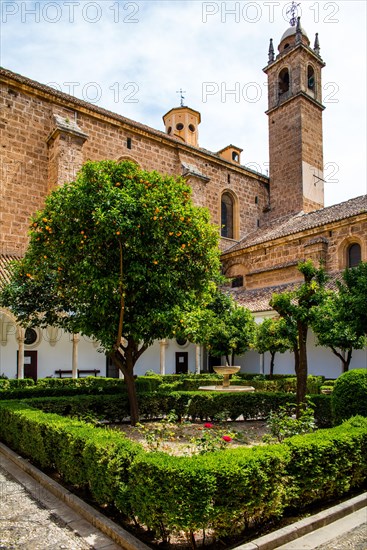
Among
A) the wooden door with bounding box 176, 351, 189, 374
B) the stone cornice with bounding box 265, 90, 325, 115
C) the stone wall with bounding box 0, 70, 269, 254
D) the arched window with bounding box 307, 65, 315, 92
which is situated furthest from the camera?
the arched window with bounding box 307, 65, 315, 92

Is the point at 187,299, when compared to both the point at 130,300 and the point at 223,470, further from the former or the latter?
the point at 223,470

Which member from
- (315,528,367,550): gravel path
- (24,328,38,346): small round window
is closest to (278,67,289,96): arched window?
(24,328,38,346): small round window

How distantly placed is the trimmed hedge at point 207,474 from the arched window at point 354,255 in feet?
53.0

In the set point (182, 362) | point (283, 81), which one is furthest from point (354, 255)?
point (283, 81)

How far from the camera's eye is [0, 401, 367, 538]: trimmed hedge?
3775 mm

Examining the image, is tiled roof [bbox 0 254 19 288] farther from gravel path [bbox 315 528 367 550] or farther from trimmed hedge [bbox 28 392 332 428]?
gravel path [bbox 315 528 367 550]

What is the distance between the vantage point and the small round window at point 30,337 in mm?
17680

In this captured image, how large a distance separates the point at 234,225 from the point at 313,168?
250 inches

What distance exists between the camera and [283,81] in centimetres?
3072

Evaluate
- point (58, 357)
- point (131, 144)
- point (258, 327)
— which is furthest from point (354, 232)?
point (58, 357)

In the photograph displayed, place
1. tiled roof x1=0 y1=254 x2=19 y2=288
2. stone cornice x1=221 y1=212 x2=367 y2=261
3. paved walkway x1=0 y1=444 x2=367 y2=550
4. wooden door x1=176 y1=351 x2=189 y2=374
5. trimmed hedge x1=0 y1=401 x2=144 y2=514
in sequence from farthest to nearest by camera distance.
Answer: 1. wooden door x1=176 y1=351 x2=189 y2=374
2. stone cornice x1=221 y1=212 x2=367 y2=261
3. tiled roof x1=0 y1=254 x2=19 y2=288
4. trimmed hedge x1=0 y1=401 x2=144 y2=514
5. paved walkway x1=0 y1=444 x2=367 y2=550

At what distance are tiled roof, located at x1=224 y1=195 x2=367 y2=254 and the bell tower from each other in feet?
5.54

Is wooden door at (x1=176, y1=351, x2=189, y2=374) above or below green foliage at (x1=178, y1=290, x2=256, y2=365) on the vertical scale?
below

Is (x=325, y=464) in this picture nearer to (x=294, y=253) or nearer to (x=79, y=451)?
(x=79, y=451)
